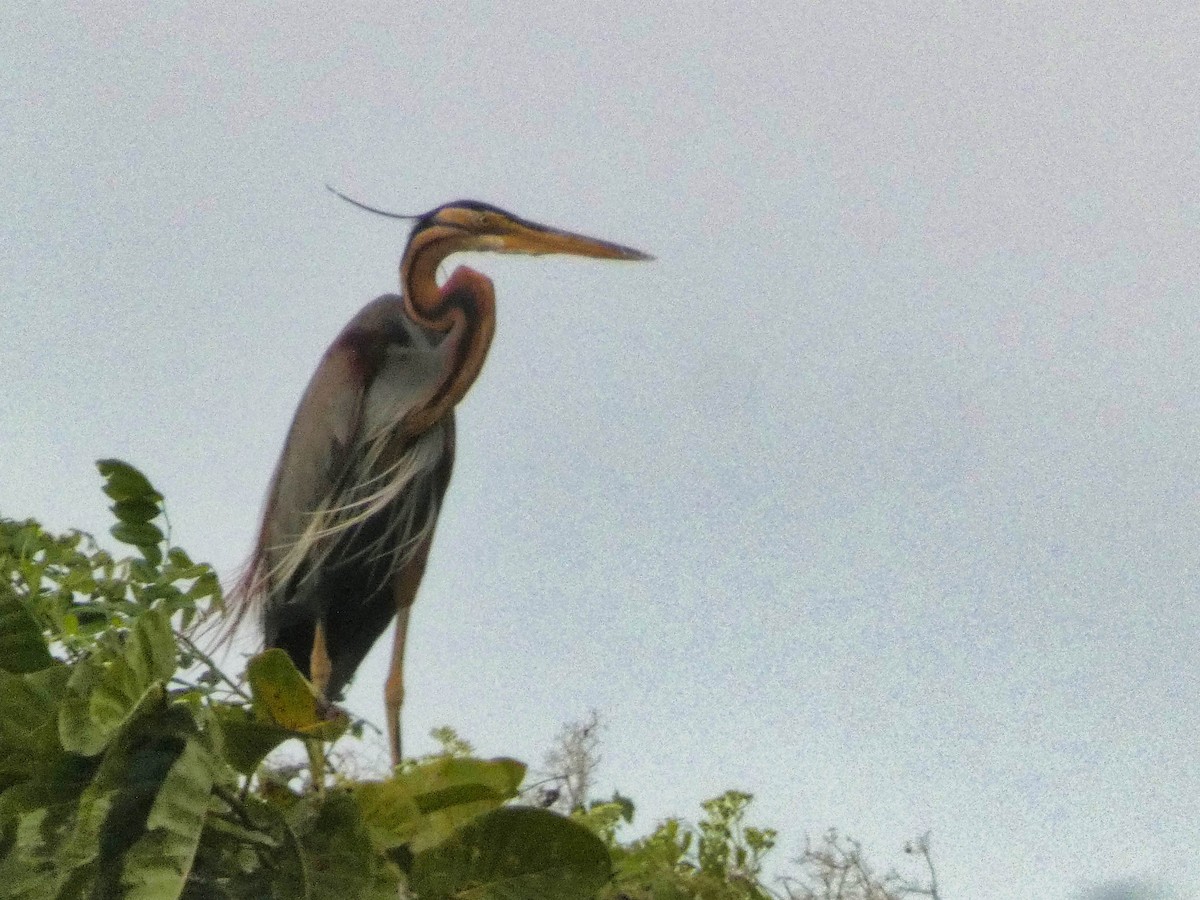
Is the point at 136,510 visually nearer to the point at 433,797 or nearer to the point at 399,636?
the point at 433,797

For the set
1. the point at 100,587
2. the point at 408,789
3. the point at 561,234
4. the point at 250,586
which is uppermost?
the point at 561,234

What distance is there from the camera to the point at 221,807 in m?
1.54

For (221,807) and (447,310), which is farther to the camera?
(447,310)

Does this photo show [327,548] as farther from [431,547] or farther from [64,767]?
[64,767]

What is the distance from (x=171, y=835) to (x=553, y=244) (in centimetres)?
243

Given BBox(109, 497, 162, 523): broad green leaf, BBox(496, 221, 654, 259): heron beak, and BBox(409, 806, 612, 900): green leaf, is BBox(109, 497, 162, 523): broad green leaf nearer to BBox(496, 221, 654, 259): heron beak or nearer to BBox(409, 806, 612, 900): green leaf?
BBox(409, 806, 612, 900): green leaf

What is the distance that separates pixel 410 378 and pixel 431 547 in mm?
418

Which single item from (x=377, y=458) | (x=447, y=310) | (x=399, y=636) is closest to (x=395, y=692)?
(x=399, y=636)

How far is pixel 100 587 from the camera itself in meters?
2.24

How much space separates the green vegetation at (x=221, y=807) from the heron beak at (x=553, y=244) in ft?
6.08

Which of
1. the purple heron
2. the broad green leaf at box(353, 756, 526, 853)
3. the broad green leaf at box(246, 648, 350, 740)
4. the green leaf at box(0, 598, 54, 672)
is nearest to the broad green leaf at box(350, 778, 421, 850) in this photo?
the broad green leaf at box(353, 756, 526, 853)

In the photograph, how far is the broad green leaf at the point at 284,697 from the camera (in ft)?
5.24

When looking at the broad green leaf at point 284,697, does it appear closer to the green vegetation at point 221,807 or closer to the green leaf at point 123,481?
the green vegetation at point 221,807

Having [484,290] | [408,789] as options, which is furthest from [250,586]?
[408,789]
